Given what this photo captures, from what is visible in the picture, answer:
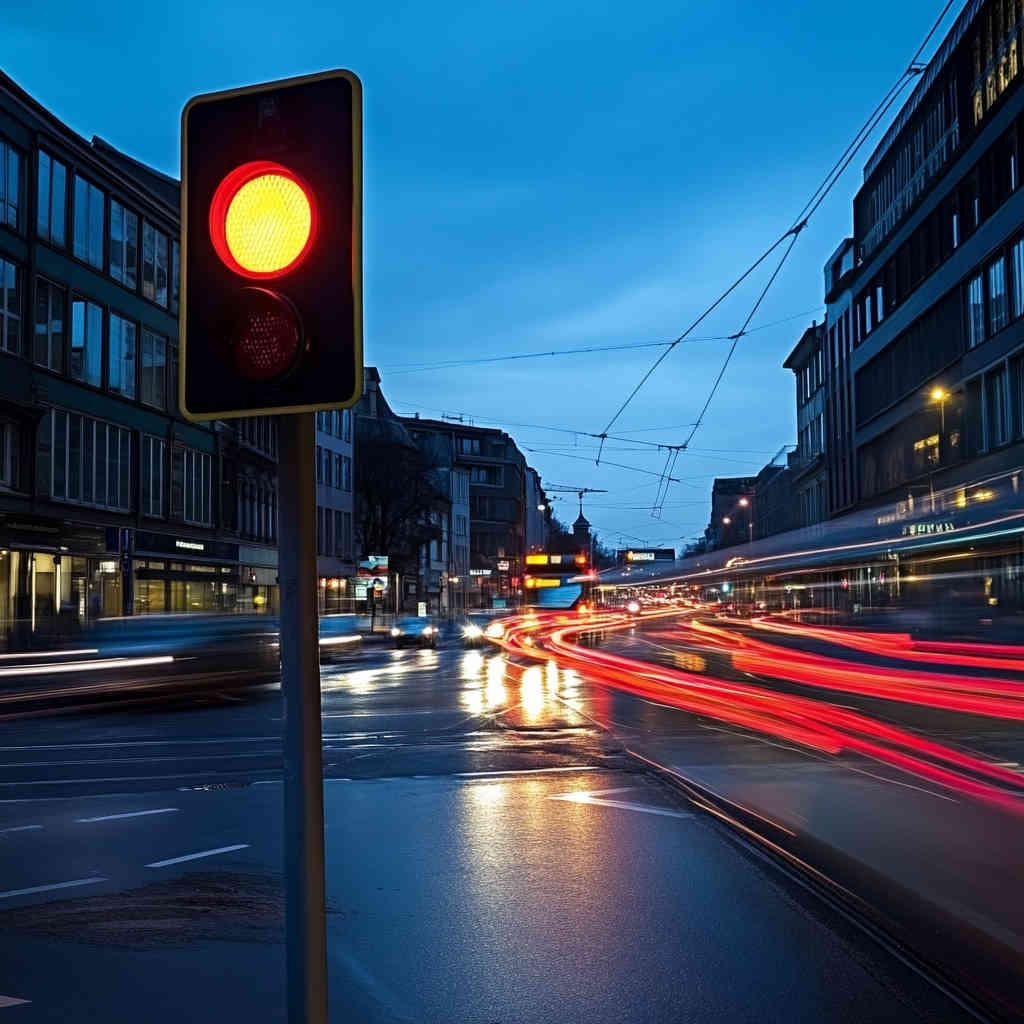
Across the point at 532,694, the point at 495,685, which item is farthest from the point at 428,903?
the point at 495,685

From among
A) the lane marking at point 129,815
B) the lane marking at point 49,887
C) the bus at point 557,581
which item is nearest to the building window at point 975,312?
the bus at point 557,581

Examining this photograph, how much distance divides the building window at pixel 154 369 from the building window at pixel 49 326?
6355mm

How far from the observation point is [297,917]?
3295 mm

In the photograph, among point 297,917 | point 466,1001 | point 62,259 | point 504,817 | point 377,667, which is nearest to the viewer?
point 297,917

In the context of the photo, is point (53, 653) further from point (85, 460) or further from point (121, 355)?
point (121, 355)

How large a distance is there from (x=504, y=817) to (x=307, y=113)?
24.3ft

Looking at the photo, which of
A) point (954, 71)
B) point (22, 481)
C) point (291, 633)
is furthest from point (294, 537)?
point (954, 71)

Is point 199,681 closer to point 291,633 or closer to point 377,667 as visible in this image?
point 377,667

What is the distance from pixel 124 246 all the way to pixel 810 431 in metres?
55.8

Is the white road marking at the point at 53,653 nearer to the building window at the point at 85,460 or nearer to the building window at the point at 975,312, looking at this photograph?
the building window at the point at 85,460

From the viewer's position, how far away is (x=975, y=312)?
46.5m

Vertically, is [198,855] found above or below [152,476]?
below

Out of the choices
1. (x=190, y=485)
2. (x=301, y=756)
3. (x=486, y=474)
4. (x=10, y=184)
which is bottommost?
(x=301, y=756)

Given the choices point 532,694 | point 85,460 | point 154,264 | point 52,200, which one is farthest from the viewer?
point 154,264
